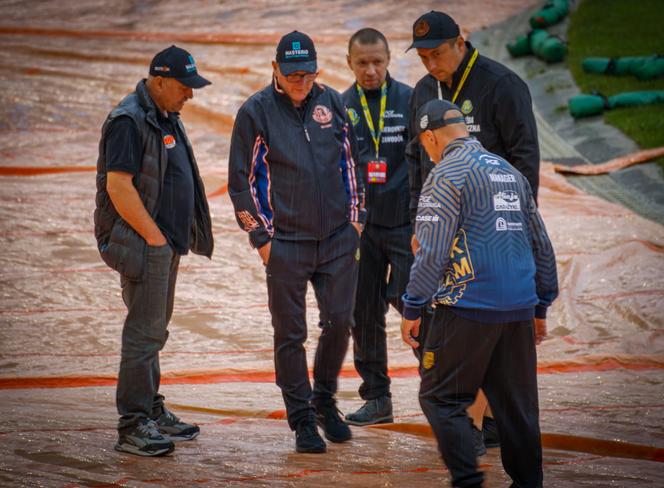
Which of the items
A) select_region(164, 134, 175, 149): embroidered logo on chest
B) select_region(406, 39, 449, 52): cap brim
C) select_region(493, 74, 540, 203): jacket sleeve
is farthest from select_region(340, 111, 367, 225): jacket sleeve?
select_region(164, 134, 175, 149): embroidered logo on chest

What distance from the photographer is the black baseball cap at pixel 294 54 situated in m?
4.48

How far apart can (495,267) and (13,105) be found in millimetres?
8772

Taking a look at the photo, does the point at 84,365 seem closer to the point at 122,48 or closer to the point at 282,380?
the point at 282,380

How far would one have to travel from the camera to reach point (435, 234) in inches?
142

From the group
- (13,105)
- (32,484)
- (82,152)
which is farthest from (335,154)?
(13,105)

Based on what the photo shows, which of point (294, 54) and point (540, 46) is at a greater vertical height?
point (540, 46)

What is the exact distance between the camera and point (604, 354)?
5852 mm

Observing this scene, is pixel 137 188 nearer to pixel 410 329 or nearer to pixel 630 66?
pixel 410 329

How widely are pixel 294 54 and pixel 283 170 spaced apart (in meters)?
0.52

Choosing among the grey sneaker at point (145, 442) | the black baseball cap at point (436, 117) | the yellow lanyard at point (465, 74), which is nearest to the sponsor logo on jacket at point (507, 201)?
the black baseball cap at point (436, 117)

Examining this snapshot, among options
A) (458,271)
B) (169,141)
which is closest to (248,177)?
(169,141)

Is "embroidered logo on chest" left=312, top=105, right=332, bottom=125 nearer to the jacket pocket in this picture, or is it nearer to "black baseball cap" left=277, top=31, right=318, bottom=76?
"black baseball cap" left=277, top=31, right=318, bottom=76

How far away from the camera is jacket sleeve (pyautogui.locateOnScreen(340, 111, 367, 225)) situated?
471cm

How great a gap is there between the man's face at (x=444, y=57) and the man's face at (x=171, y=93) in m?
1.08
